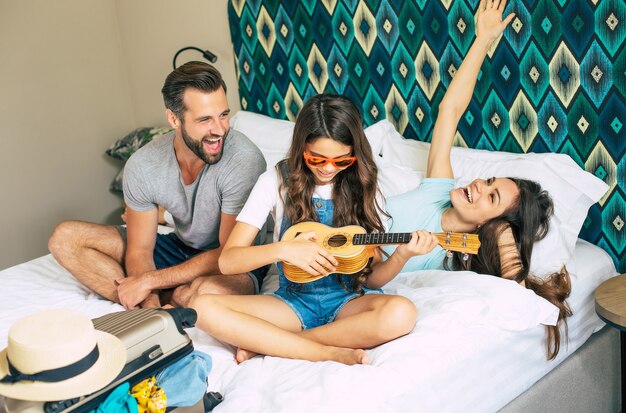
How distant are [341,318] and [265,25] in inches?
65.0

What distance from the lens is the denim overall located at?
212cm

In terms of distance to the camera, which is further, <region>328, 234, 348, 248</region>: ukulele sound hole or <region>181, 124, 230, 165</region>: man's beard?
<region>181, 124, 230, 165</region>: man's beard

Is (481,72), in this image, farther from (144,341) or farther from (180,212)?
(144,341)

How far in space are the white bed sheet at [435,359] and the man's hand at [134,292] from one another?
40 millimetres

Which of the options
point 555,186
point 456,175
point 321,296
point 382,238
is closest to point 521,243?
point 555,186

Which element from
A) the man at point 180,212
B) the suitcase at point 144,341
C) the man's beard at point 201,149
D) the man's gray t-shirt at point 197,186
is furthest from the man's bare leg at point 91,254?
the suitcase at point 144,341

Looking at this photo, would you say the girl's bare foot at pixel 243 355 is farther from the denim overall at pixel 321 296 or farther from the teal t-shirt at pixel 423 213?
the teal t-shirt at pixel 423 213

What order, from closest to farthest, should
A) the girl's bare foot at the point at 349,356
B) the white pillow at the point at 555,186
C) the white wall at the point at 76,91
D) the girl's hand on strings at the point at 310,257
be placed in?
the girl's bare foot at the point at 349,356
the girl's hand on strings at the point at 310,257
the white pillow at the point at 555,186
the white wall at the point at 76,91

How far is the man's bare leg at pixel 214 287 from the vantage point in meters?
2.29

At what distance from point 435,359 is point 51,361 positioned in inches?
36.3

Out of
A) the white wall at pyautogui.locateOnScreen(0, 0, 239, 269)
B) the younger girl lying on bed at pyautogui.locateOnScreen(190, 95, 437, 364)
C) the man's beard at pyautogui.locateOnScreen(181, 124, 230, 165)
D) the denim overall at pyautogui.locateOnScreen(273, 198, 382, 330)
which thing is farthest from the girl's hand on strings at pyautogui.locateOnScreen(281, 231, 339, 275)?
the white wall at pyautogui.locateOnScreen(0, 0, 239, 269)

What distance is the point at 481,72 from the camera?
2.57 m

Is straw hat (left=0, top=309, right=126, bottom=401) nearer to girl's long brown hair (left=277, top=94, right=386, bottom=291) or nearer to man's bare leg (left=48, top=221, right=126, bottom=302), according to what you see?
girl's long brown hair (left=277, top=94, right=386, bottom=291)

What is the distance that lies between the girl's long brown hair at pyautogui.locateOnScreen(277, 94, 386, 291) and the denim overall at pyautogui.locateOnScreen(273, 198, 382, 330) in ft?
0.08
